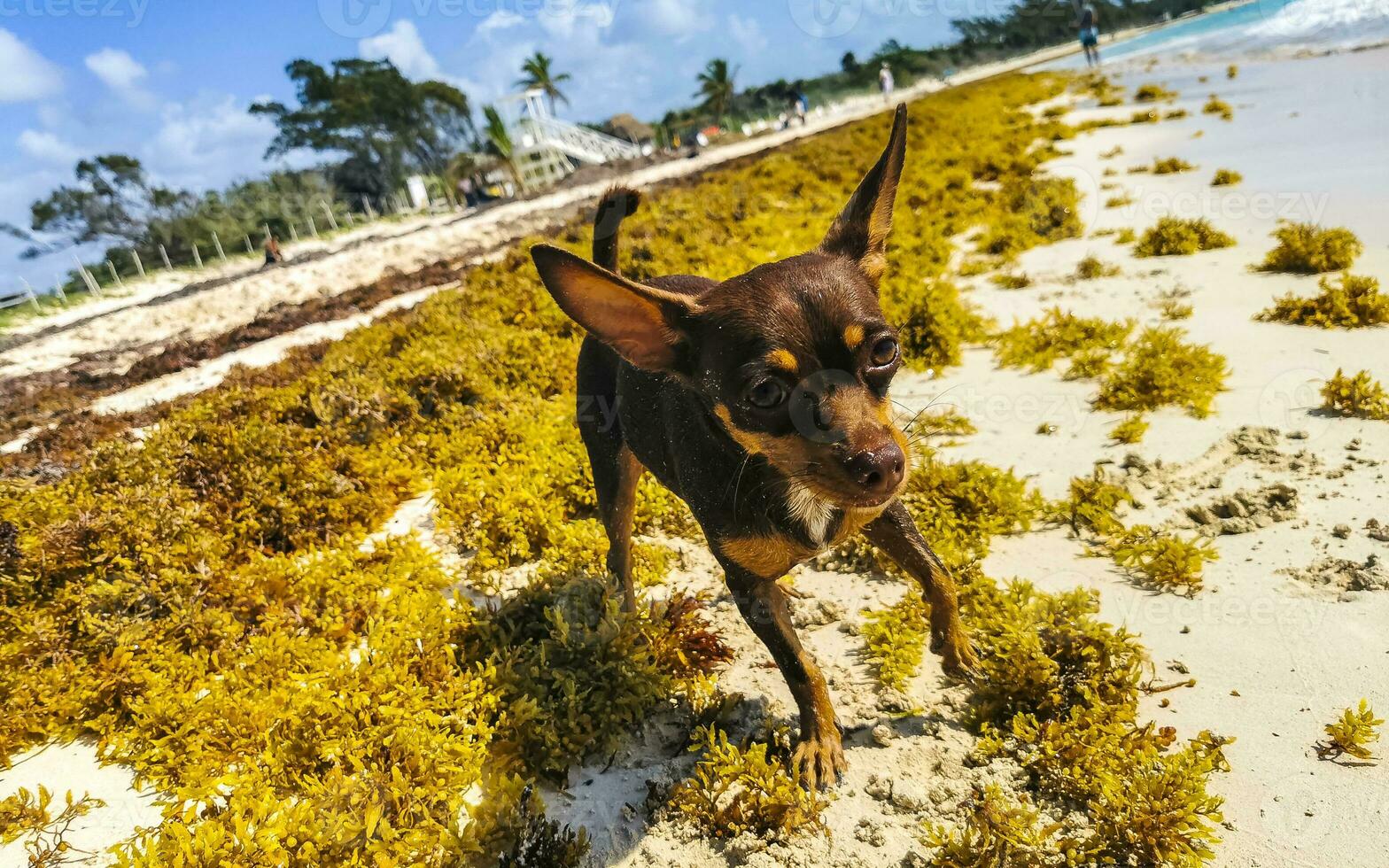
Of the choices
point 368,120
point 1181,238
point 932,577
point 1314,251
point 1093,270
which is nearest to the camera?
point 932,577

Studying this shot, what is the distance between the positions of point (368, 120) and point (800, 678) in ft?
211

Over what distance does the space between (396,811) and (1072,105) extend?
26.8m

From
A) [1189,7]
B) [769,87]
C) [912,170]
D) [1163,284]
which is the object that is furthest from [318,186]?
[1189,7]

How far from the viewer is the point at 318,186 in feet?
156

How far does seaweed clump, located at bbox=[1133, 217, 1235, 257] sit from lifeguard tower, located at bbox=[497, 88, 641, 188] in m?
44.0

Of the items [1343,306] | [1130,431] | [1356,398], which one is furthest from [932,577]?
[1343,306]

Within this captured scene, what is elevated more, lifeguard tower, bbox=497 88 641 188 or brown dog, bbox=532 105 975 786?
lifeguard tower, bbox=497 88 641 188

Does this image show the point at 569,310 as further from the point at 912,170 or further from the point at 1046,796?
the point at 912,170

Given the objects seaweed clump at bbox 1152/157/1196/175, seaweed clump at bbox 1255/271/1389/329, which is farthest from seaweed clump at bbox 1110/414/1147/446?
seaweed clump at bbox 1152/157/1196/175

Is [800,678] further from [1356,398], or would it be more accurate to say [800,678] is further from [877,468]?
[1356,398]

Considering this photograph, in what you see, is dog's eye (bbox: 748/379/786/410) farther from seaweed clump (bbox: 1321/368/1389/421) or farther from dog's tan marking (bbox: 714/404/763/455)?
seaweed clump (bbox: 1321/368/1389/421)

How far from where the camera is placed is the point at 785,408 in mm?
2074

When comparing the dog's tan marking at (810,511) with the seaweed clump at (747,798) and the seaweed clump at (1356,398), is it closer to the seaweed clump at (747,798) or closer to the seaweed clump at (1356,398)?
the seaweed clump at (747,798)

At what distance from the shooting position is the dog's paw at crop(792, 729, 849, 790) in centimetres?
250
